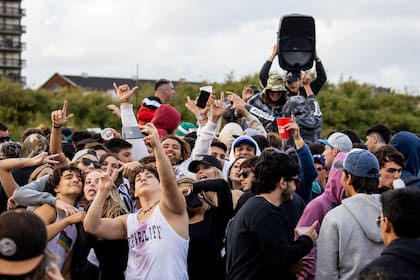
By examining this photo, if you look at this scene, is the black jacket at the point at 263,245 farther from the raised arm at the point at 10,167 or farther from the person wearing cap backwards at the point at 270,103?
the person wearing cap backwards at the point at 270,103

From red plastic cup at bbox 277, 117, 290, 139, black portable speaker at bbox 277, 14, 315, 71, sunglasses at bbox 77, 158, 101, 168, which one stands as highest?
black portable speaker at bbox 277, 14, 315, 71

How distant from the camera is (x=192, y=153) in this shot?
782 cm

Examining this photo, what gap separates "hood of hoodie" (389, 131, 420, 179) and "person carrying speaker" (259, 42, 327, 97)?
7.81ft

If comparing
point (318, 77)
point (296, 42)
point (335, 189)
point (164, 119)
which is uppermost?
point (296, 42)

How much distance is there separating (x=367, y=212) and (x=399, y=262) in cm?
113

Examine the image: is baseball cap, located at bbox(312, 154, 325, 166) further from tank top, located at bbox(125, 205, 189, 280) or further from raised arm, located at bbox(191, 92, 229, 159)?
tank top, located at bbox(125, 205, 189, 280)

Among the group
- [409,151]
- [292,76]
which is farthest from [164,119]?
[409,151]

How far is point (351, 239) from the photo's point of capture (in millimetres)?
5105

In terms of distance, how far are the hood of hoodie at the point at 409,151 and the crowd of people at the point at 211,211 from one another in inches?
0.5

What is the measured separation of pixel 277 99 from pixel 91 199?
12.9ft

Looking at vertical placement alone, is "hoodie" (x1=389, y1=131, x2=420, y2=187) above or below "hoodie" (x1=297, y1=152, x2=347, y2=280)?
above

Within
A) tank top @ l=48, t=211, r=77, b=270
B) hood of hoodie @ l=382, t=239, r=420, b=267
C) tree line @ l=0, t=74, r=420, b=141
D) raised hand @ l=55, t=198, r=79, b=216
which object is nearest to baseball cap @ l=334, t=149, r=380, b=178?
hood of hoodie @ l=382, t=239, r=420, b=267

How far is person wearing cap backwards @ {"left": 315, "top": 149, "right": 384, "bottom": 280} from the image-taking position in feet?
16.7

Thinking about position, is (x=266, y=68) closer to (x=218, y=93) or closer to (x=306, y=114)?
(x=306, y=114)
